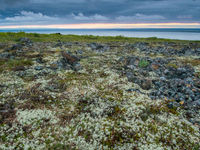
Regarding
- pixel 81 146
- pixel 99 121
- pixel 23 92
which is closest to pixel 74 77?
pixel 23 92

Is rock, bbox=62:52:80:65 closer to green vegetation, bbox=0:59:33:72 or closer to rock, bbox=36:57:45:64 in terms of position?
rock, bbox=36:57:45:64

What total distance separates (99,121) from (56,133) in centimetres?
242

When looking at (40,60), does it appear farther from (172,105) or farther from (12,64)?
(172,105)

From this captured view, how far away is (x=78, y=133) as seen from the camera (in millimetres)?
7059

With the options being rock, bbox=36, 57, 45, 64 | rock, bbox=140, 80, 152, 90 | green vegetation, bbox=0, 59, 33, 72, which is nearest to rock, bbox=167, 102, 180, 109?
rock, bbox=140, 80, 152, 90

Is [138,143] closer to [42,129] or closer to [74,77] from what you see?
[42,129]

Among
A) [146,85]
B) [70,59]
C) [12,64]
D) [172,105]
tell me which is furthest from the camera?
[70,59]

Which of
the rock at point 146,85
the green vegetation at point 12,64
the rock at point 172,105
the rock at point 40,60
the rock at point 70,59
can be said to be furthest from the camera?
the rock at point 70,59

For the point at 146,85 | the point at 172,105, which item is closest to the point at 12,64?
the point at 146,85

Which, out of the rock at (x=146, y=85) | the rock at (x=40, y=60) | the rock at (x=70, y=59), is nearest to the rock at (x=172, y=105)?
the rock at (x=146, y=85)

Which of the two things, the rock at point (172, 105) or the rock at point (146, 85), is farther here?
Result: the rock at point (146, 85)

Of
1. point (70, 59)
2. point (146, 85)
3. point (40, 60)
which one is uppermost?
point (70, 59)

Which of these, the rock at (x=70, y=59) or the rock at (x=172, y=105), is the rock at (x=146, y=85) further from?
the rock at (x=70, y=59)

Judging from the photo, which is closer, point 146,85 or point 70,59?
point 146,85
